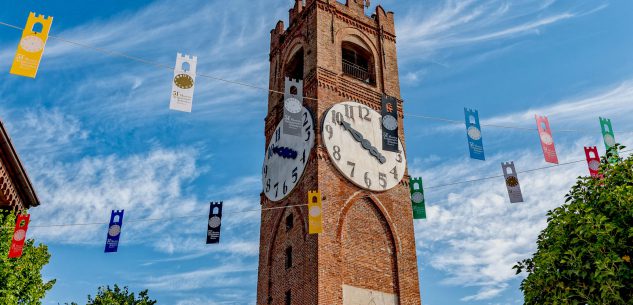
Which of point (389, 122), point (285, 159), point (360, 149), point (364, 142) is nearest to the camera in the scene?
point (389, 122)

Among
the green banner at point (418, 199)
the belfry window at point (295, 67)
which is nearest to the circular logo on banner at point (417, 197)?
the green banner at point (418, 199)

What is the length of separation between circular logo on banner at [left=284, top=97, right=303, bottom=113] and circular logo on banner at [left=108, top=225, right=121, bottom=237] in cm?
570

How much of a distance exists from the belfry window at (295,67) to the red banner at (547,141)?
12.2 m

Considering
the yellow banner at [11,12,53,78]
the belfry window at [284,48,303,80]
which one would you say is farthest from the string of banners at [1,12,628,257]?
the belfry window at [284,48,303,80]

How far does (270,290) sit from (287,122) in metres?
7.84

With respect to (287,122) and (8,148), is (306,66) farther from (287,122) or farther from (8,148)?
(8,148)

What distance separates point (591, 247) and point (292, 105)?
8554 mm

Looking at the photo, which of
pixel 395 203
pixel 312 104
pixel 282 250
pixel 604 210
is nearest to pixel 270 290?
pixel 282 250

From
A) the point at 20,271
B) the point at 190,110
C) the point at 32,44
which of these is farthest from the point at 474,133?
the point at 20,271

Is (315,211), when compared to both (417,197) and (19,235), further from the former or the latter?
(19,235)

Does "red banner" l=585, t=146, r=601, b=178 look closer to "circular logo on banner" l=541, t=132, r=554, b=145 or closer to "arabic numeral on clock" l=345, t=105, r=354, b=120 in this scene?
"circular logo on banner" l=541, t=132, r=554, b=145

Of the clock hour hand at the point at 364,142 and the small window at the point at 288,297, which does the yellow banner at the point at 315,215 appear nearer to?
the small window at the point at 288,297

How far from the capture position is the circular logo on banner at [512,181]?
50.1 ft

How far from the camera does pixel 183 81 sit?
12547 mm
